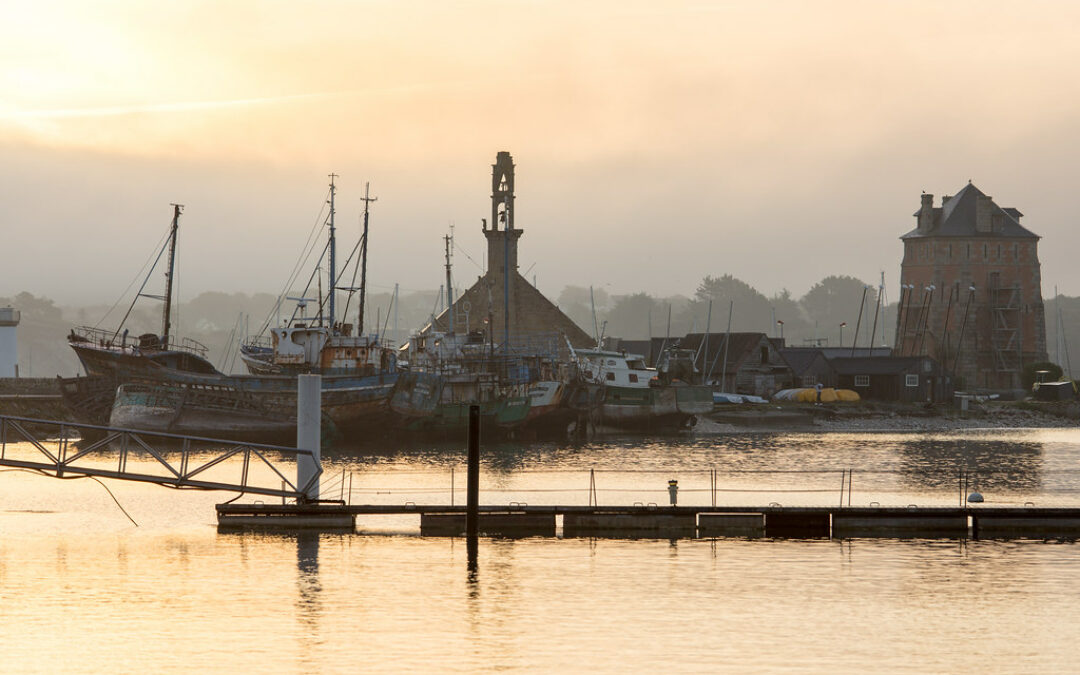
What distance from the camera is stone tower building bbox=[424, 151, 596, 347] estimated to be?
12256 cm

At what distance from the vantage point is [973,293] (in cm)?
15012

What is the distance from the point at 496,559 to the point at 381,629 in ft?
28.8

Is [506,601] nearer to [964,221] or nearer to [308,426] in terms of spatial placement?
[308,426]

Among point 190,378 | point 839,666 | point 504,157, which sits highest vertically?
point 504,157

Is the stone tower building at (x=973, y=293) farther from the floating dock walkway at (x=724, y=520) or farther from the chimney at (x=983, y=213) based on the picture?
the floating dock walkway at (x=724, y=520)

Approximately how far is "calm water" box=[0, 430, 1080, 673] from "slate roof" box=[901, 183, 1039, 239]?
107781 mm

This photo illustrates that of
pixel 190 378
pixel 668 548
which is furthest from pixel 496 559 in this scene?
pixel 190 378

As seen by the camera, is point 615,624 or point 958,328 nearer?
point 615,624

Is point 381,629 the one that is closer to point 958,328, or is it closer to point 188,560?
point 188,560

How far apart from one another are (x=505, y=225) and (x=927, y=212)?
54458 mm

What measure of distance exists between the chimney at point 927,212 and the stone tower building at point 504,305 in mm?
50323

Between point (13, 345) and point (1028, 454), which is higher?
point (13, 345)

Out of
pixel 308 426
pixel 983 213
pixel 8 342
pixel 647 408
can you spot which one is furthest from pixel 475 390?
pixel 983 213

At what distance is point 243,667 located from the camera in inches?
1065
